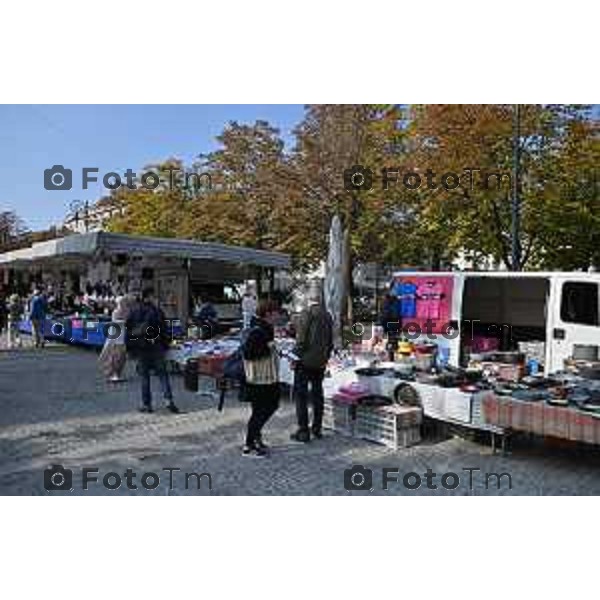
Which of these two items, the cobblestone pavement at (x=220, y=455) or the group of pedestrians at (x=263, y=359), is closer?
the cobblestone pavement at (x=220, y=455)

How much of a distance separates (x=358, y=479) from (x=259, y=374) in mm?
1271

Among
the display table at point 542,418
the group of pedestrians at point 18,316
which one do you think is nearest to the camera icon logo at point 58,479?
the display table at point 542,418

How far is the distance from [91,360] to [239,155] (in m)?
11.0

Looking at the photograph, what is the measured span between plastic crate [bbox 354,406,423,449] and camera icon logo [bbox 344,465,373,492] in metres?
0.74

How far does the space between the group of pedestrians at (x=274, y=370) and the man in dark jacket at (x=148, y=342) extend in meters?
1.84

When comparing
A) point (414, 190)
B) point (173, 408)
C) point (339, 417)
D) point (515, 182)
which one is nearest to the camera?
point (339, 417)

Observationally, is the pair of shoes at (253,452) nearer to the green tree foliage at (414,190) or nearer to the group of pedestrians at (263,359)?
the group of pedestrians at (263,359)

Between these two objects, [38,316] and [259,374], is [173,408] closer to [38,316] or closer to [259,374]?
[259,374]

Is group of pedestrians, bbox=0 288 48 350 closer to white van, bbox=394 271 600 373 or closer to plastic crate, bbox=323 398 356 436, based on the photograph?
white van, bbox=394 271 600 373

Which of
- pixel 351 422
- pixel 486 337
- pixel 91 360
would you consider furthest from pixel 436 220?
pixel 351 422

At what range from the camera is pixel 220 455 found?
21.2 ft

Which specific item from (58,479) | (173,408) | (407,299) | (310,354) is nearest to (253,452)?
(310,354)

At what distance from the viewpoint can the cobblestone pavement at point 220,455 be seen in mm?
5621

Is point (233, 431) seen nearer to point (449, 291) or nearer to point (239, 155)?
point (449, 291)
